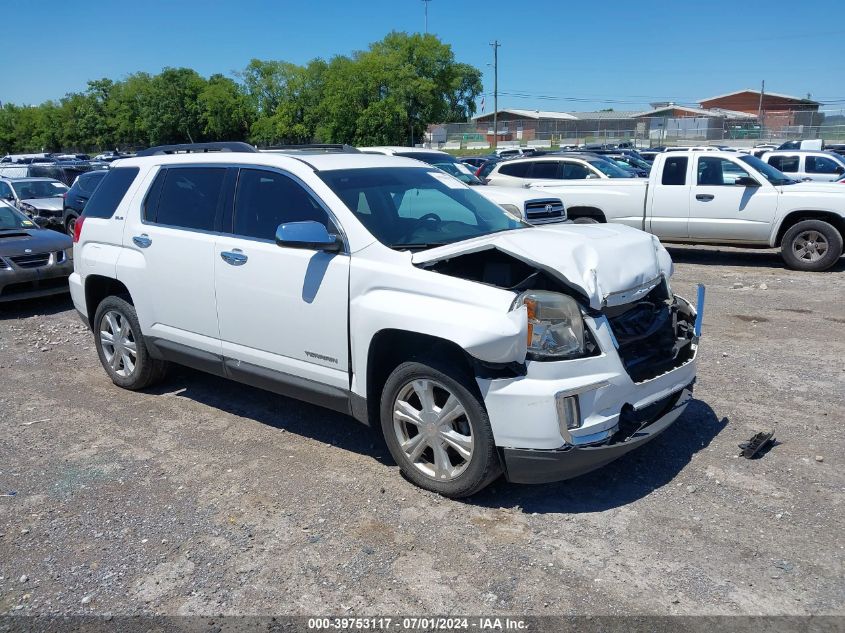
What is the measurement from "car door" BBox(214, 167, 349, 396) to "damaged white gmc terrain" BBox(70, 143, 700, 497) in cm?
1

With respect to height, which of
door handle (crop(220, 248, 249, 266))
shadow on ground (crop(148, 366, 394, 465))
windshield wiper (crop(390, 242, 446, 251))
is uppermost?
windshield wiper (crop(390, 242, 446, 251))

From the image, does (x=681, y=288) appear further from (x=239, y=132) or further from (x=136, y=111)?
(x=136, y=111)

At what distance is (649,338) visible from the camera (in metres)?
4.22

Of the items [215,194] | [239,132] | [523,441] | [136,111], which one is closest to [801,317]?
[523,441]

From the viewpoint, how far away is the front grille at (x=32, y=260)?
368 inches

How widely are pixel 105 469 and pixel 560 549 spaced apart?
292 cm

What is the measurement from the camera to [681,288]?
33.3 ft

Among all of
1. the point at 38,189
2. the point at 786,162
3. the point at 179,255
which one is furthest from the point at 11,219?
the point at 786,162

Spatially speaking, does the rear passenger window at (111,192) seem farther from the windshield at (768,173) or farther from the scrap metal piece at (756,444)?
the windshield at (768,173)

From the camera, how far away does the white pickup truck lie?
36.1ft

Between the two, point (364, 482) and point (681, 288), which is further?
point (681, 288)

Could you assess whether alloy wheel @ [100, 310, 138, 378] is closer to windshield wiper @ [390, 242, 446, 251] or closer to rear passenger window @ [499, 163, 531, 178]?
windshield wiper @ [390, 242, 446, 251]

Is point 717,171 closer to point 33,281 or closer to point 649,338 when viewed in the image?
point 649,338

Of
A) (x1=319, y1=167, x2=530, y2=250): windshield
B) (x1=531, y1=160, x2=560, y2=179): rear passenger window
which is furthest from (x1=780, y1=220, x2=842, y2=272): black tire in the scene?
(x1=319, y1=167, x2=530, y2=250): windshield
